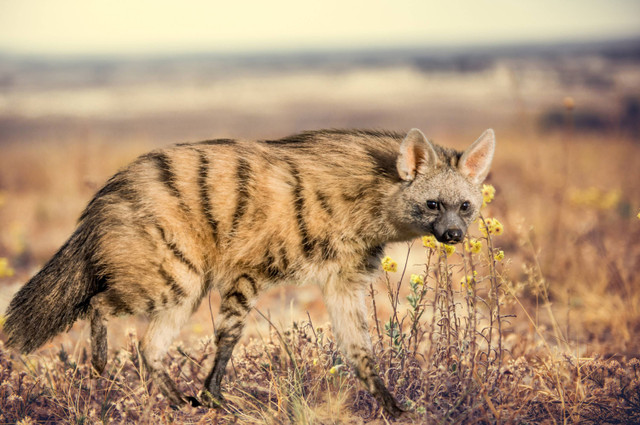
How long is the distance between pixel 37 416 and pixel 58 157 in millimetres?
10409

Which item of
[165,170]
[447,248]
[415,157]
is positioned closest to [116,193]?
[165,170]

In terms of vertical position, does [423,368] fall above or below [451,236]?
below

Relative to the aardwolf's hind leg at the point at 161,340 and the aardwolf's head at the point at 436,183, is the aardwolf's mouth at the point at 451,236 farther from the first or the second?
the aardwolf's hind leg at the point at 161,340

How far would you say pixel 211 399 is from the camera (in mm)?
3486

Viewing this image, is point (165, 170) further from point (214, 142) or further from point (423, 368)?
point (423, 368)

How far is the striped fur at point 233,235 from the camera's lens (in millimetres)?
3570

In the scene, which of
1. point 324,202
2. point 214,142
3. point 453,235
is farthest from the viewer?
point 214,142

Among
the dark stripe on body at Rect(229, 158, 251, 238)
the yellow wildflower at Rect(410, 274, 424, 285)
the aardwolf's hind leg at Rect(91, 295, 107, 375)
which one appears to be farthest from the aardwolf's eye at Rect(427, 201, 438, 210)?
the aardwolf's hind leg at Rect(91, 295, 107, 375)

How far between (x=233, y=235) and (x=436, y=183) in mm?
1140

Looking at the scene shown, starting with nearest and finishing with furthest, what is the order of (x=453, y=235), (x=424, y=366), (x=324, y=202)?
(x=453, y=235)
(x=324, y=202)
(x=424, y=366)

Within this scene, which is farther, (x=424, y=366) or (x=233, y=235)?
(x=424, y=366)

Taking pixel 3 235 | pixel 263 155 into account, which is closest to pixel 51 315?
pixel 263 155

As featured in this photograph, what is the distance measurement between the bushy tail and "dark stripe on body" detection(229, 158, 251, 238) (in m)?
0.79

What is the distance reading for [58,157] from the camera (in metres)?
13.1
